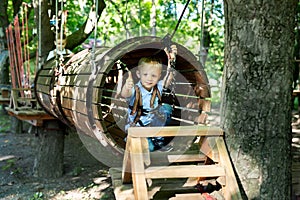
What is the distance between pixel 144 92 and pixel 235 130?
4.86 ft

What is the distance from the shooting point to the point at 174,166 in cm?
214

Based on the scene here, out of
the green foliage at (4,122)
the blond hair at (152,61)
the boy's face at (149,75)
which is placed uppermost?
the blond hair at (152,61)

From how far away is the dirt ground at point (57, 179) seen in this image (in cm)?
493

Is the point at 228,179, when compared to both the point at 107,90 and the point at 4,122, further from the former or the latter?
the point at 4,122

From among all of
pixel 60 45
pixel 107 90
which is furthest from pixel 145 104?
pixel 60 45

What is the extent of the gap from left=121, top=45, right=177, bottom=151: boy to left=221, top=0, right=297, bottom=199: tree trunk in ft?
4.40

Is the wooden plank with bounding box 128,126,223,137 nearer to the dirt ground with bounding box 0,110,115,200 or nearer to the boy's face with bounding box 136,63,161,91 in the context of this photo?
the boy's face with bounding box 136,63,161,91

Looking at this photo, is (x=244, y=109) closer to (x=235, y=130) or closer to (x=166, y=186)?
(x=235, y=130)

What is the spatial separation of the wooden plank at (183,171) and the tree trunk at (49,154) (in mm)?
3586

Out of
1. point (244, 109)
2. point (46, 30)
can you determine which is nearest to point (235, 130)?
point (244, 109)

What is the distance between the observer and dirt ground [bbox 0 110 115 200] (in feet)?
16.2

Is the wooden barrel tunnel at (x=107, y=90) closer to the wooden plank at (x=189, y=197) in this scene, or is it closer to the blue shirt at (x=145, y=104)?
the blue shirt at (x=145, y=104)

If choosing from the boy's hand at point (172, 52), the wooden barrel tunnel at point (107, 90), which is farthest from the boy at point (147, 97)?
the boy's hand at point (172, 52)

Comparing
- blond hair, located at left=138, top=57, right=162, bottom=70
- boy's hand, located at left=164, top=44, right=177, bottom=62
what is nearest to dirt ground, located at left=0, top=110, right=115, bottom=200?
blond hair, located at left=138, top=57, right=162, bottom=70
